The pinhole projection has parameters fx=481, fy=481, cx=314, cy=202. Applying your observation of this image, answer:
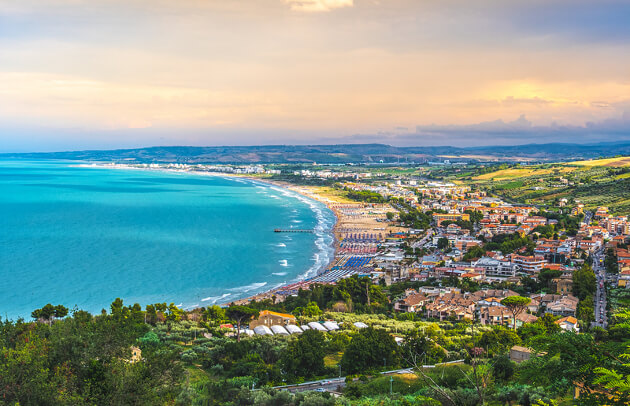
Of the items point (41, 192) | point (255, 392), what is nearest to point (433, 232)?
point (255, 392)

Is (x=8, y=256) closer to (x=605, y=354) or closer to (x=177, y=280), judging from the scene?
(x=177, y=280)

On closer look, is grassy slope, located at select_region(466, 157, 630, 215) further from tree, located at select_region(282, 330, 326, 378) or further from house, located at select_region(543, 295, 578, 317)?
tree, located at select_region(282, 330, 326, 378)

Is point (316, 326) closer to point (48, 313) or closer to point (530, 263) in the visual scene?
point (48, 313)

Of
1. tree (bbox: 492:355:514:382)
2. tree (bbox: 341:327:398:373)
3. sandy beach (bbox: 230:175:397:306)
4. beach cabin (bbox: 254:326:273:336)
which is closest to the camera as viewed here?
Result: tree (bbox: 492:355:514:382)

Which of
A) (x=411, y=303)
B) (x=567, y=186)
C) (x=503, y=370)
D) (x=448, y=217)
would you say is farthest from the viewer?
(x=567, y=186)

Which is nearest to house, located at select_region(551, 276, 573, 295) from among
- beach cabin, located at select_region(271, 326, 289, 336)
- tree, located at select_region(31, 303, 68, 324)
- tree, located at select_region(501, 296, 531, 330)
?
tree, located at select_region(501, 296, 531, 330)

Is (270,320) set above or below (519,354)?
below

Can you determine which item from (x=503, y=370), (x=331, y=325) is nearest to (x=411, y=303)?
Answer: (x=331, y=325)
